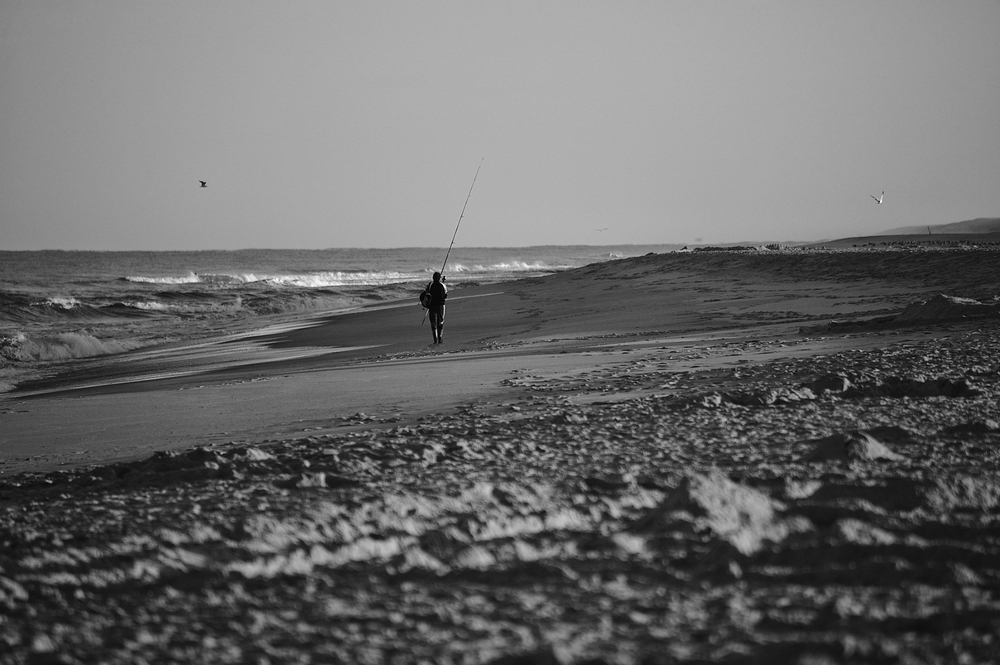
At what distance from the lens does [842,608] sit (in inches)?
82.7

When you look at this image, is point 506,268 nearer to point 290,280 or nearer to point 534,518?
point 290,280

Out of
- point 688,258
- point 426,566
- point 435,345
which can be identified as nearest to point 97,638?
point 426,566

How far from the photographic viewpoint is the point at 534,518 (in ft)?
9.30

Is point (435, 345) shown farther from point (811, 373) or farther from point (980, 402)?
point (980, 402)

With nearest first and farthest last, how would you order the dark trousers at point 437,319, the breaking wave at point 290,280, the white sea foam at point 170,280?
the dark trousers at point 437,319 → the breaking wave at point 290,280 → the white sea foam at point 170,280

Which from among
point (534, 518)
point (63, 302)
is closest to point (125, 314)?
point (63, 302)

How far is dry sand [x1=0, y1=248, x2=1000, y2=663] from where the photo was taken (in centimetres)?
202

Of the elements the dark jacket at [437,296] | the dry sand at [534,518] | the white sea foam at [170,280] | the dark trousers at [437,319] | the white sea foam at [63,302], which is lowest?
the dry sand at [534,518]

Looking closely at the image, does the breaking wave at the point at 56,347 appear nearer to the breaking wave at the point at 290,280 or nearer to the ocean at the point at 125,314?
the ocean at the point at 125,314

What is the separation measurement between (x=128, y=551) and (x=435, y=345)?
820 cm

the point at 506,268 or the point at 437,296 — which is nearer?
the point at 437,296

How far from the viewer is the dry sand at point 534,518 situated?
202 cm

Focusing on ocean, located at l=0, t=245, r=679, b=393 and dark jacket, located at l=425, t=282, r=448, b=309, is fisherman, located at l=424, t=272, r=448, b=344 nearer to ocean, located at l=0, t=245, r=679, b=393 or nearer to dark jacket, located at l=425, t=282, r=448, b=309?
dark jacket, located at l=425, t=282, r=448, b=309

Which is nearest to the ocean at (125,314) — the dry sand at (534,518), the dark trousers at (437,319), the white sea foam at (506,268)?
the dark trousers at (437,319)
